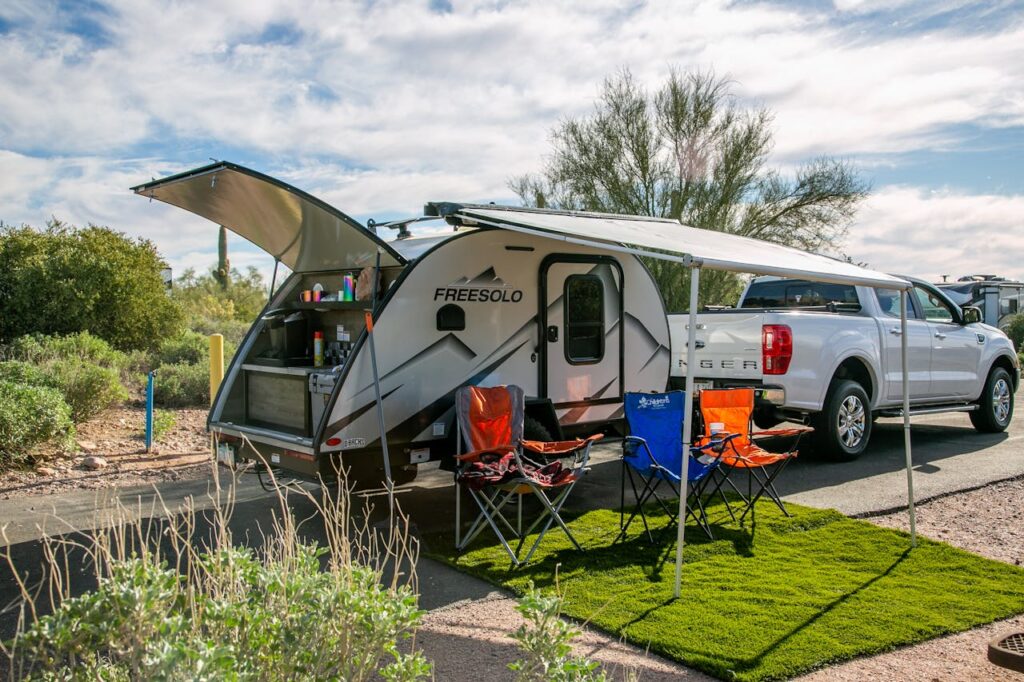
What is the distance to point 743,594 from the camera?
489cm

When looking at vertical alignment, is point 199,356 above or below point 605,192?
below

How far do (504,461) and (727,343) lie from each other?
11.4ft

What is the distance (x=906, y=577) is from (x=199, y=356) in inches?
416

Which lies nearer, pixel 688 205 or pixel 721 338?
pixel 721 338

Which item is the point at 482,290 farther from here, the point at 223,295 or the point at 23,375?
the point at 223,295

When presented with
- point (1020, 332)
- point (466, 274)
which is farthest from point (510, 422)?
point (1020, 332)

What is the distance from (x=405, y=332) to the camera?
244 inches

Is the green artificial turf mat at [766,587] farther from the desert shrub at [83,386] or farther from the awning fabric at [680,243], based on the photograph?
the desert shrub at [83,386]

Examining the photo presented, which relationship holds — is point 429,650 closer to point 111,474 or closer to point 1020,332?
point 111,474

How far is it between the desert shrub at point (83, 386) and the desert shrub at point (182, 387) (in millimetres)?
1299

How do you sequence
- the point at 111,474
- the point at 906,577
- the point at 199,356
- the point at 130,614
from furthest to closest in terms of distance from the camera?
the point at 199,356
the point at 111,474
the point at 906,577
the point at 130,614

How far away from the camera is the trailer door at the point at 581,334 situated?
7180 millimetres

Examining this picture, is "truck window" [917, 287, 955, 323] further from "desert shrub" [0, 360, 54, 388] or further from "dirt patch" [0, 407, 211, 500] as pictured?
"desert shrub" [0, 360, 54, 388]

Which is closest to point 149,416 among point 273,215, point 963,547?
point 273,215
